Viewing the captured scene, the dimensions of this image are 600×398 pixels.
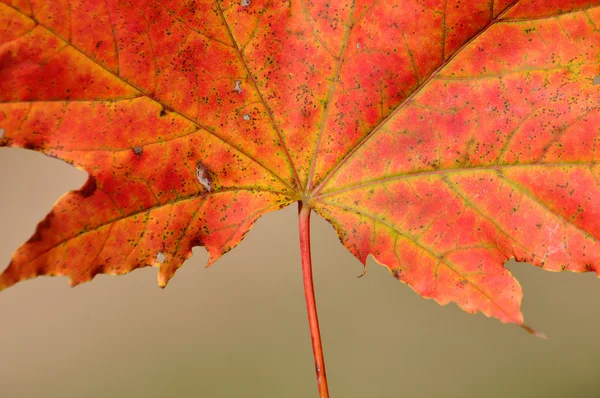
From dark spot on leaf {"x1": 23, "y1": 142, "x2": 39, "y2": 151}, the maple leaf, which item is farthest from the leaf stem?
dark spot on leaf {"x1": 23, "y1": 142, "x2": 39, "y2": 151}

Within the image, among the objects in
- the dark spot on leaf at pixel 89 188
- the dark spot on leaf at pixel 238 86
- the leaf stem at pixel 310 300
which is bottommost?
the leaf stem at pixel 310 300

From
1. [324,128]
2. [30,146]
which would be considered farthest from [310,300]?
[30,146]

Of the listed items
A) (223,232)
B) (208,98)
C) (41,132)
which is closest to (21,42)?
(41,132)

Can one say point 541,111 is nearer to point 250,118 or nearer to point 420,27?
point 420,27

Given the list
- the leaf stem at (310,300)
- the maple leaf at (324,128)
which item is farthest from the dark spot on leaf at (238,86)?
the leaf stem at (310,300)

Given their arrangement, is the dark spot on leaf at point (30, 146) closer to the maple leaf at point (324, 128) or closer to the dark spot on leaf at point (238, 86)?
the maple leaf at point (324, 128)

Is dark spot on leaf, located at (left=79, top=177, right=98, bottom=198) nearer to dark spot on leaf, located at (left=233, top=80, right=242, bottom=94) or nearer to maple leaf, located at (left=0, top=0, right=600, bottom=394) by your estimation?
maple leaf, located at (left=0, top=0, right=600, bottom=394)
